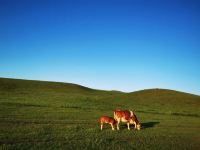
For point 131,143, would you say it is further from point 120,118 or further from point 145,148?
point 120,118

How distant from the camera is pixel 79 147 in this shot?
15.9 meters

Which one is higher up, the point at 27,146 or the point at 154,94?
the point at 154,94

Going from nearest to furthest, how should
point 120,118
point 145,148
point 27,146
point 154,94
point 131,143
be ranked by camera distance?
point 27,146 → point 145,148 → point 131,143 → point 120,118 → point 154,94

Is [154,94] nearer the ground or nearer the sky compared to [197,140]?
nearer the sky

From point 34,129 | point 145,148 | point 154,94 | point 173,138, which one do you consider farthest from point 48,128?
point 154,94

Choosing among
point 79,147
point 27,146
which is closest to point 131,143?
point 79,147

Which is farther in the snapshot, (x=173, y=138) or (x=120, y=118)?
(x=120, y=118)

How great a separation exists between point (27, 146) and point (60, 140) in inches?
107

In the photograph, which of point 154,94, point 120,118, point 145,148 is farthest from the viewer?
point 154,94

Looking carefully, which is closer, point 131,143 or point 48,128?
point 131,143

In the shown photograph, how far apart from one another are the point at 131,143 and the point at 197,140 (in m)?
6.95

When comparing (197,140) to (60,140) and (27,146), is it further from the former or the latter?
(27,146)

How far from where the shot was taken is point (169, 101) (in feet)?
231

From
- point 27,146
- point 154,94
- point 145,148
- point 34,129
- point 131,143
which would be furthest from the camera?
point 154,94
